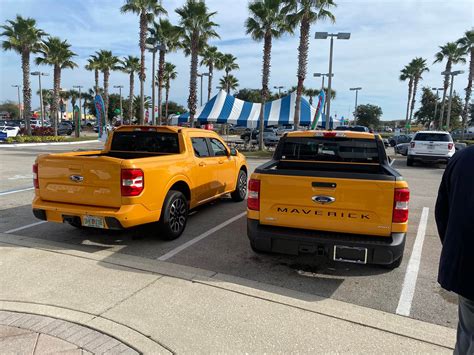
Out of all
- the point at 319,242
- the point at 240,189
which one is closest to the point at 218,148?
the point at 240,189

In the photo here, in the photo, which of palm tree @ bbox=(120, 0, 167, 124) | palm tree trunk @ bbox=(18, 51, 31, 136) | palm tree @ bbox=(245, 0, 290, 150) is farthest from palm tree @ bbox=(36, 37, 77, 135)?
palm tree @ bbox=(245, 0, 290, 150)

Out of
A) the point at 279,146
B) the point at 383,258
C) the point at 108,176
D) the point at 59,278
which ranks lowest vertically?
the point at 59,278

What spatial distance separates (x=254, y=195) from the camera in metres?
4.43

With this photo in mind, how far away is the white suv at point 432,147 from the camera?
16875mm

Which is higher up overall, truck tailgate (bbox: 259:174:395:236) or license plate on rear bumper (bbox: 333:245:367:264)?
truck tailgate (bbox: 259:174:395:236)

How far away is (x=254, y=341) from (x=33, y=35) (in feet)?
115

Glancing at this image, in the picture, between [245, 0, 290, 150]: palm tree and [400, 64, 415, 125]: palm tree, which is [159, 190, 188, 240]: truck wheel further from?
[400, 64, 415, 125]: palm tree

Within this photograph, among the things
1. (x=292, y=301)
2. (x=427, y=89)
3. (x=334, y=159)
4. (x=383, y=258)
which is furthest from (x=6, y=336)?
(x=427, y=89)

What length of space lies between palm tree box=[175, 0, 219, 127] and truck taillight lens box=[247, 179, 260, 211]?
2209 cm

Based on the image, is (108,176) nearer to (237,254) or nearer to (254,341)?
(237,254)

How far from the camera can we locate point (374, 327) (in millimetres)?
3361

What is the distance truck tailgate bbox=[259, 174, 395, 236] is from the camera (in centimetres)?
399

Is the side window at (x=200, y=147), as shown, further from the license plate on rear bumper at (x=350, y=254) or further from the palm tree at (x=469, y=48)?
the palm tree at (x=469, y=48)

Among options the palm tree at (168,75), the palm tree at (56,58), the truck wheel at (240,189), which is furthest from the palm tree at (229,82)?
the truck wheel at (240,189)
